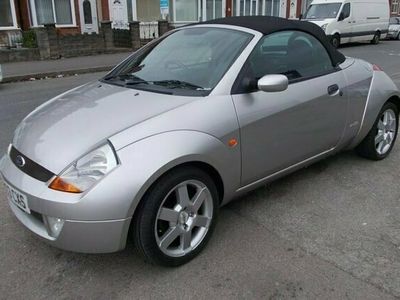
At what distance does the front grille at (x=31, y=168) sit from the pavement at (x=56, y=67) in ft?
30.8

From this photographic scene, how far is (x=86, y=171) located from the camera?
2.38 m

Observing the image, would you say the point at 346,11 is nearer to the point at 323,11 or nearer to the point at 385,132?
the point at 323,11

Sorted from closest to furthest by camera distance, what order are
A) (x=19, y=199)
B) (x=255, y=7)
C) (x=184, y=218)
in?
1. (x=19, y=199)
2. (x=184, y=218)
3. (x=255, y=7)

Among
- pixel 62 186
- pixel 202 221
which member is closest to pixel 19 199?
pixel 62 186

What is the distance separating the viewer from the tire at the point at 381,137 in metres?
4.34

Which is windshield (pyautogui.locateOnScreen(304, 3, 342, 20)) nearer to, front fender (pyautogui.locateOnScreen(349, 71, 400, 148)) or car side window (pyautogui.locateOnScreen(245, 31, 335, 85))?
front fender (pyautogui.locateOnScreen(349, 71, 400, 148))

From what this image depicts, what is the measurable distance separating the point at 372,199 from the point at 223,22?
2.08m

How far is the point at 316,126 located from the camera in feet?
11.6

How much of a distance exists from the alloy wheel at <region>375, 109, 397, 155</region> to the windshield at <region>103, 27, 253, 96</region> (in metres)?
2.08

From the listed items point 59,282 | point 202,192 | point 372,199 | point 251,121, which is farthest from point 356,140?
point 59,282

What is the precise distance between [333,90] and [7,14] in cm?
1813

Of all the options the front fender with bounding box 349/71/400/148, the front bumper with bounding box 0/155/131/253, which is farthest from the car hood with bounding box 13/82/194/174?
the front fender with bounding box 349/71/400/148

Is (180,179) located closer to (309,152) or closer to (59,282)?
(59,282)

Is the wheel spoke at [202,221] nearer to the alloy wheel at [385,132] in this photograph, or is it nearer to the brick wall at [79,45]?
the alloy wheel at [385,132]
